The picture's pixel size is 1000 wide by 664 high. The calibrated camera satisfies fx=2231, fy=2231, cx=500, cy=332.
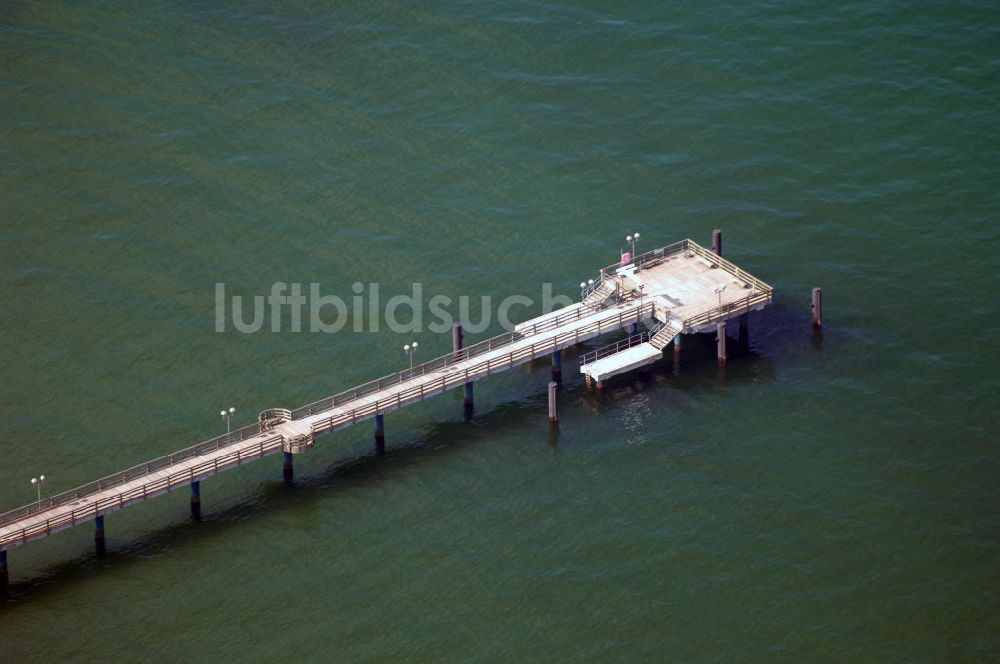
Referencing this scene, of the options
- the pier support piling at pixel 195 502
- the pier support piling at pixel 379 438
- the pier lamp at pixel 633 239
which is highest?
the pier lamp at pixel 633 239

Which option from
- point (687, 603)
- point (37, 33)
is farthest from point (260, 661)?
point (37, 33)

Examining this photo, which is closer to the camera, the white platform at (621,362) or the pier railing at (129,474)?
the pier railing at (129,474)

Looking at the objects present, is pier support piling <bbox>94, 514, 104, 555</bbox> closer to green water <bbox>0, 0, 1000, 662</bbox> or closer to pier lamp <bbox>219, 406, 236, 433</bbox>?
green water <bbox>0, 0, 1000, 662</bbox>

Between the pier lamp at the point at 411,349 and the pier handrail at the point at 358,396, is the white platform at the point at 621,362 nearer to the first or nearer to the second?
the pier handrail at the point at 358,396

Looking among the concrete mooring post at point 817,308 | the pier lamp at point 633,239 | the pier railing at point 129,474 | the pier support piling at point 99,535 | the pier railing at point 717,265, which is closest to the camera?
the pier railing at point 129,474

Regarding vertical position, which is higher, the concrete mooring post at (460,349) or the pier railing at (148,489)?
the concrete mooring post at (460,349)

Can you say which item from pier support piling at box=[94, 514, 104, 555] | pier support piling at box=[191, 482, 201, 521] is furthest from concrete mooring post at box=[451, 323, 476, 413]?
pier support piling at box=[94, 514, 104, 555]

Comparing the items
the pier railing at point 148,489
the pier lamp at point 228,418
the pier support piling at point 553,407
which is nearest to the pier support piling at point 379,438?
the pier railing at point 148,489

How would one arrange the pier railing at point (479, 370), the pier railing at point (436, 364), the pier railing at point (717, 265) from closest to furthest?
the pier railing at point (479, 370)
the pier railing at point (436, 364)
the pier railing at point (717, 265)

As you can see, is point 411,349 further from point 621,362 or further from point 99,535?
point 99,535
